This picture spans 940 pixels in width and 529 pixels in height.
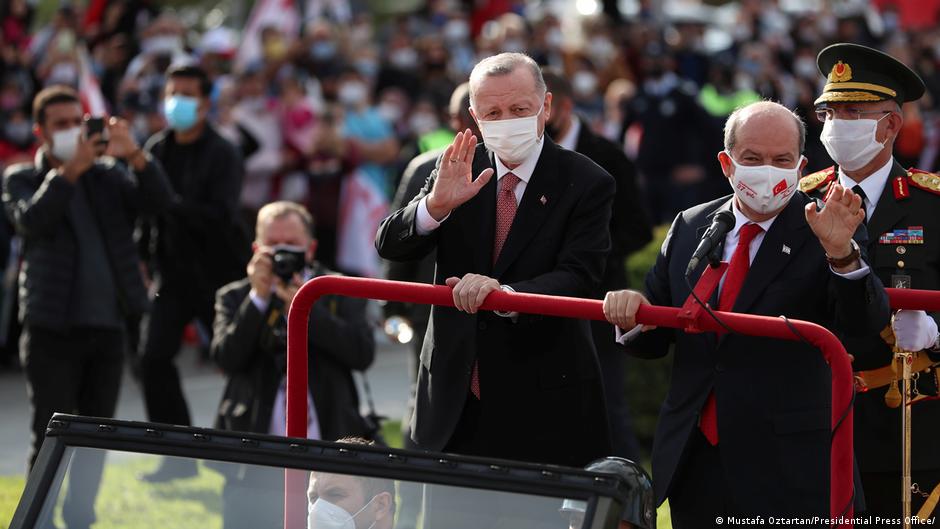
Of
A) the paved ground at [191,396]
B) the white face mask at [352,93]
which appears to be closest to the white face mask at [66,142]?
the paved ground at [191,396]

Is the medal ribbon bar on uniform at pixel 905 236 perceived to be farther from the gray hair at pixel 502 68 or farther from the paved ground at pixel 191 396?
the paved ground at pixel 191 396

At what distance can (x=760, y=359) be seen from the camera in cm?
443

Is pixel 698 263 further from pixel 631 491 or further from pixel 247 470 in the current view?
→ pixel 247 470

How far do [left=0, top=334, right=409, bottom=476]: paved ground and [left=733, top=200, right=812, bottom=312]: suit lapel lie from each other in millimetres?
5587

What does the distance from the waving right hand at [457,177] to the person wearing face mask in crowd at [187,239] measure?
13.2ft

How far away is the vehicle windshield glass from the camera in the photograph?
3.43 m

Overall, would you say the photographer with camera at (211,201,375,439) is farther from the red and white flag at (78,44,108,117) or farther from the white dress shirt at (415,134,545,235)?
the red and white flag at (78,44,108,117)

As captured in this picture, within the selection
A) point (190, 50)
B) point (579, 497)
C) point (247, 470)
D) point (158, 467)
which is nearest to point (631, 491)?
point (579, 497)

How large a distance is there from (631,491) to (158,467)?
1.24m

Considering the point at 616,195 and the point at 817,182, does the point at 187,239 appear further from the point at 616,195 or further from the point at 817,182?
the point at 817,182

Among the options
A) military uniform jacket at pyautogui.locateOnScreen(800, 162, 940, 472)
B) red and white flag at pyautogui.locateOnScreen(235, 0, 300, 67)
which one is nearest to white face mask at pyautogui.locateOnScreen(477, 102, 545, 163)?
military uniform jacket at pyautogui.locateOnScreen(800, 162, 940, 472)

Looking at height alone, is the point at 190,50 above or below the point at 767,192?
above

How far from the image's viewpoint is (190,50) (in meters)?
16.3

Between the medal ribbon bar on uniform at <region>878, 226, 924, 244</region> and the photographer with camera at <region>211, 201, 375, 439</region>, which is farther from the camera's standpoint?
the photographer with camera at <region>211, 201, 375, 439</region>
